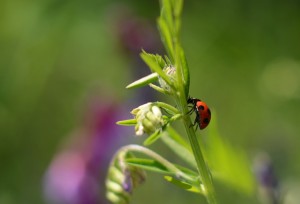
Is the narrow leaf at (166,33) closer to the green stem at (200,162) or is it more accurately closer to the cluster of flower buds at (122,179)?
the green stem at (200,162)

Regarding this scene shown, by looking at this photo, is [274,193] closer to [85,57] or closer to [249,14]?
[249,14]

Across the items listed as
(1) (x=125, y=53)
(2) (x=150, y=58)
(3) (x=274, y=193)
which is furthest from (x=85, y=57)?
(2) (x=150, y=58)

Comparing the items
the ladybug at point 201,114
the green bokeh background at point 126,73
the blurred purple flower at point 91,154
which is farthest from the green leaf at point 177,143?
the blurred purple flower at point 91,154

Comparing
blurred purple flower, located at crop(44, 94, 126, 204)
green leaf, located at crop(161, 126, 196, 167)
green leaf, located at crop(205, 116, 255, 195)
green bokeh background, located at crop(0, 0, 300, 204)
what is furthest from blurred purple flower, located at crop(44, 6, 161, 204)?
green leaf, located at crop(161, 126, 196, 167)

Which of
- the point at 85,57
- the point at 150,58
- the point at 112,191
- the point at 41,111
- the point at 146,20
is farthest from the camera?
the point at 85,57

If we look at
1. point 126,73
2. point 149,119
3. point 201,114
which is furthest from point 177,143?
point 126,73

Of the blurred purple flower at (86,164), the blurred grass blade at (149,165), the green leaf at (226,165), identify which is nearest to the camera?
the blurred grass blade at (149,165)

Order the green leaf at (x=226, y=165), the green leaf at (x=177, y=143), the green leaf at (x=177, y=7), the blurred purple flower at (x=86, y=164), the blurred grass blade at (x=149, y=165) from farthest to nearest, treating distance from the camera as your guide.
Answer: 1. the blurred purple flower at (x=86, y=164)
2. the green leaf at (x=226, y=165)
3. the green leaf at (x=177, y=143)
4. the blurred grass blade at (x=149, y=165)
5. the green leaf at (x=177, y=7)

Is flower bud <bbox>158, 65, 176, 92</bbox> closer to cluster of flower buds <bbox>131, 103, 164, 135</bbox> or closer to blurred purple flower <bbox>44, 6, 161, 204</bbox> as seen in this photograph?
cluster of flower buds <bbox>131, 103, 164, 135</bbox>
